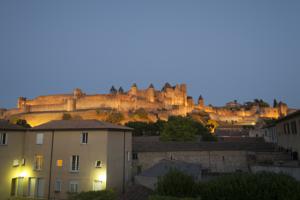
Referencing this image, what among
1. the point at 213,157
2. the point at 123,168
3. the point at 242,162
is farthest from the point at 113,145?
the point at 242,162

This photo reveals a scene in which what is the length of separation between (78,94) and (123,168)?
86.6m

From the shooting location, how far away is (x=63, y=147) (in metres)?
22.4

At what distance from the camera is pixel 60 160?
22281mm

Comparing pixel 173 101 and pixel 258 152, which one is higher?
pixel 173 101

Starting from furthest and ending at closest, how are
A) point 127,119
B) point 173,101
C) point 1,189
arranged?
1. point 173,101
2. point 127,119
3. point 1,189

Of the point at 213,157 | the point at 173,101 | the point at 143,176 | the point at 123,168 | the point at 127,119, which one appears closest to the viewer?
the point at 143,176

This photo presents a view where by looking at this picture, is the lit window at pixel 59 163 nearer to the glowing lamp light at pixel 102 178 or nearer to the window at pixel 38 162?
the window at pixel 38 162

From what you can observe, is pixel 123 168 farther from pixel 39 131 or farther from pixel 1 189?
pixel 1 189

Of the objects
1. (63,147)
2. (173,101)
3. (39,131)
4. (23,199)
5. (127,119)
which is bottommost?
(23,199)

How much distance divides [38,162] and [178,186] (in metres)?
15.6

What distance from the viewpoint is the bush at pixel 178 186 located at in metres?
13.1

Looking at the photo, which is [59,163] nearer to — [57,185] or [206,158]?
[57,185]

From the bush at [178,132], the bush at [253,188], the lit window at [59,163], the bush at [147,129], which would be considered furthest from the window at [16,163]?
the bush at [147,129]

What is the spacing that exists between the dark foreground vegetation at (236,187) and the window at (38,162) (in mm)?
14046
